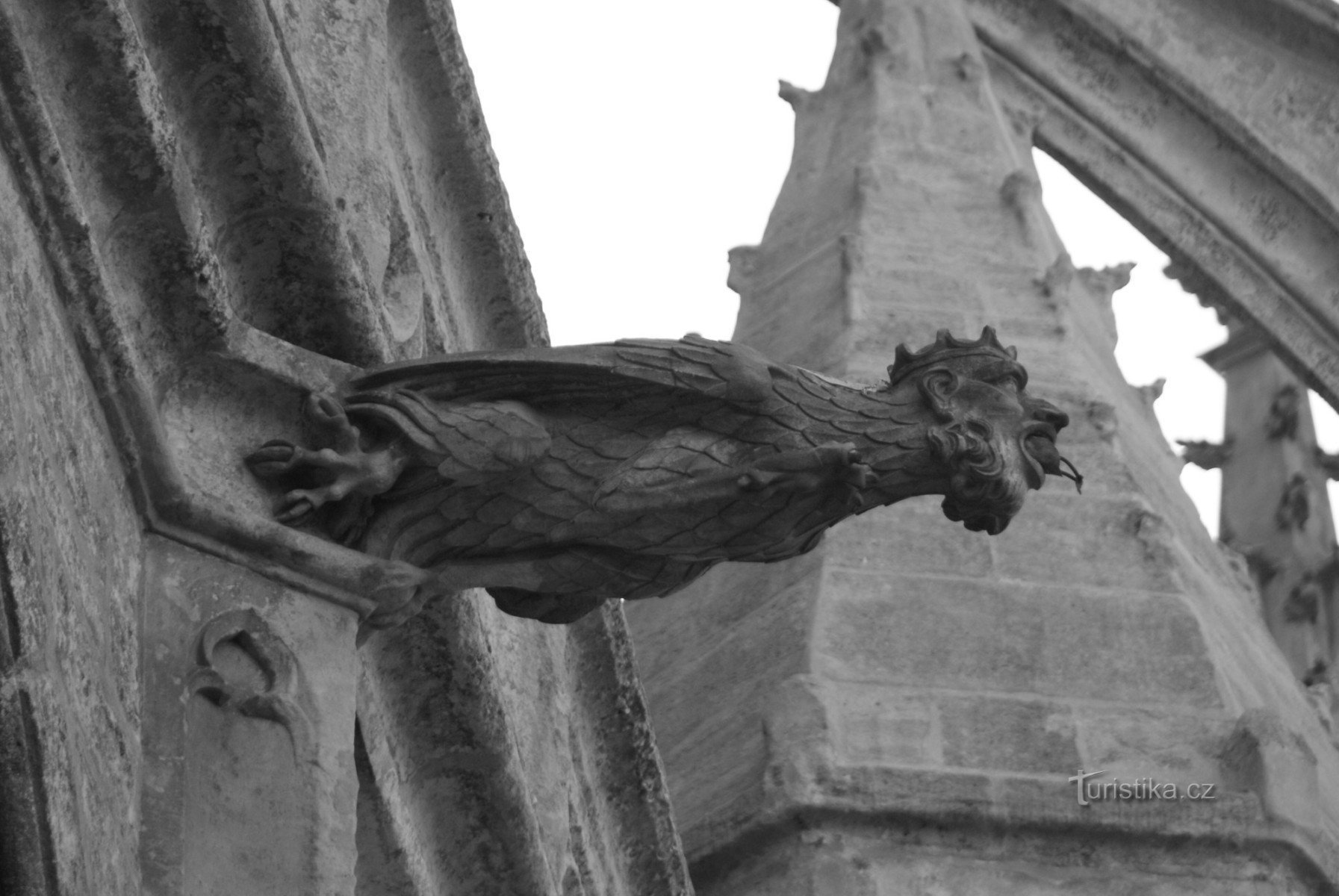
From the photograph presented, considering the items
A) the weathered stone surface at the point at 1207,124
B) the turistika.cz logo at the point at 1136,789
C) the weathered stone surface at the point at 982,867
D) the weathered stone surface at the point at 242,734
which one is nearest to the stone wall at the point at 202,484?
the weathered stone surface at the point at 242,734

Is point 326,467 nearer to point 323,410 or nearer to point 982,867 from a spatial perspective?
point 323,410

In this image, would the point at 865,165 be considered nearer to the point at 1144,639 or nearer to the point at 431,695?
the point at 1144,639

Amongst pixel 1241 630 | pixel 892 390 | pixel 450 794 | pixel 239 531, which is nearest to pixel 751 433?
pixel 892 390

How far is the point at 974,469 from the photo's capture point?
3844mm

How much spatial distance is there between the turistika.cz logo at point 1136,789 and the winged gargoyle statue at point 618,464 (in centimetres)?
288

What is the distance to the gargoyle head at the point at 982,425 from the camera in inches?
152

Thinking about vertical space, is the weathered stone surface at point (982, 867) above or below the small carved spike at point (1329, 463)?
below

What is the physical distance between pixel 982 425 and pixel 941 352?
11 centimetres

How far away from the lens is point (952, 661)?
23.5 ft

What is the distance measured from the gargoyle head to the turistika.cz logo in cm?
278

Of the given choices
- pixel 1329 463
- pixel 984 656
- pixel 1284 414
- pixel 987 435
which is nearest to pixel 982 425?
pixel 987 435

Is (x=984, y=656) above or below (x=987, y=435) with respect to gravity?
above

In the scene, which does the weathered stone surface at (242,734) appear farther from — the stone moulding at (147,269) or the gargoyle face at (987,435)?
the gargoyle face at (987,435)

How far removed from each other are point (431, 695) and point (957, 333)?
4045mm
